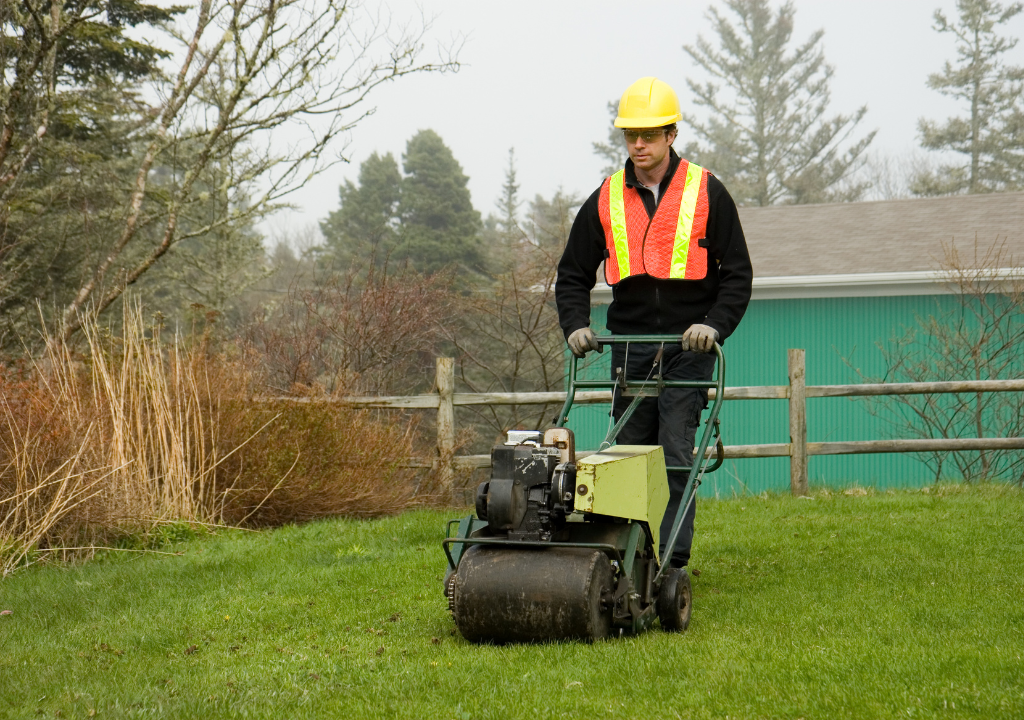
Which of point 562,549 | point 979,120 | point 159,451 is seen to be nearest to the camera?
point 562,549

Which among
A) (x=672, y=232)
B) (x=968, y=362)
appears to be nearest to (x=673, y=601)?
(x=672, y=232)

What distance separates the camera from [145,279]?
22469 millimetres

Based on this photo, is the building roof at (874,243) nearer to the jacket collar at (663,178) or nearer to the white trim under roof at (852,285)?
the white trim under roof at (852,285)

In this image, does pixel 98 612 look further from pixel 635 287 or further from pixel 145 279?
pixel 145 279

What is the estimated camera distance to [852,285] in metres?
13.4

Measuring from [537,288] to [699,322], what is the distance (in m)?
9.54

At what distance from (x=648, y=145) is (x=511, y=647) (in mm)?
2032

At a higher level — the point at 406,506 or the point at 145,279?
the point at 145,279

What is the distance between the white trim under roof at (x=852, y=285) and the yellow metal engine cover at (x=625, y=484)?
874 centimetres

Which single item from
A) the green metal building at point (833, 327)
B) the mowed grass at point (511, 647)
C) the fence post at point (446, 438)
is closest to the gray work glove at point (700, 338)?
the mowed grass at point (511, 647)

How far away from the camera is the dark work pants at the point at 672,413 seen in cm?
462

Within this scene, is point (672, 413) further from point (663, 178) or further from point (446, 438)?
point (446, 438)

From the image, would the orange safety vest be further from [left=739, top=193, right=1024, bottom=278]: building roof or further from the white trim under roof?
[left=739, top=193, right=1024, bottom=278]: building roof

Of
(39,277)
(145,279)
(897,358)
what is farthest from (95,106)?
(897,358)
